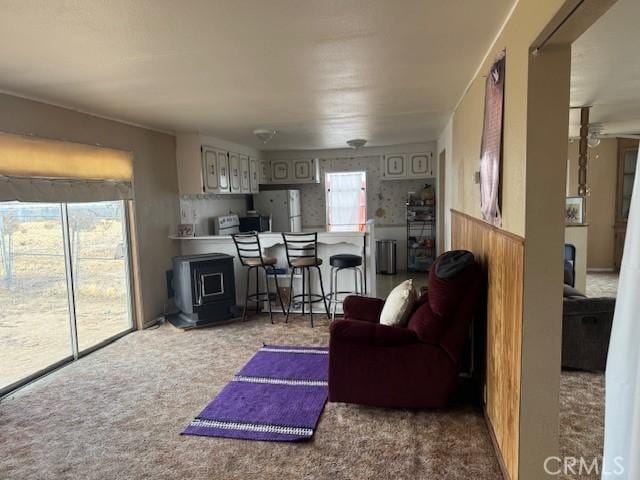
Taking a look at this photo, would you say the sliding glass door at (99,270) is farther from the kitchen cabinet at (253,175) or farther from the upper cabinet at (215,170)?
the kitchen cabinet at (253,175)

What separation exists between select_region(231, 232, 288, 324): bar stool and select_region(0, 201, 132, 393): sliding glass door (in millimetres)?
1236

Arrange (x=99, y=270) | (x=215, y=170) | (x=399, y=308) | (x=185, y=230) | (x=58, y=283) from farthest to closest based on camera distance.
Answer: (x=215, y=170) < (x=185, y=230) < (x=99, y=270) < (x=58, y=283) < (x=399, y=308)

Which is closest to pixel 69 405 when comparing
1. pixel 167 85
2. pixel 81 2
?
pixel 167 85

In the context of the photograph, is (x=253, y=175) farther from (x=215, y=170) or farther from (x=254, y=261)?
(x=254, y=261)

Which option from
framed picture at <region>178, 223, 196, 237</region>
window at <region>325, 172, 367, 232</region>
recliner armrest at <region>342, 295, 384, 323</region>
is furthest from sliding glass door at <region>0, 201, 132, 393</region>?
window at <region>325, 172, 367, 232</region>

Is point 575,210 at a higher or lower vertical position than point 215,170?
lower

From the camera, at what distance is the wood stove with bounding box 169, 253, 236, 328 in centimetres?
473

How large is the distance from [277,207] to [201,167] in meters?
2.14

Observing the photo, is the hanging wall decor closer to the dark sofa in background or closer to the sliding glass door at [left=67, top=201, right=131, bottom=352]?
the dark sofa in background

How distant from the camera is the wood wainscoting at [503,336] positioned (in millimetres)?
1900

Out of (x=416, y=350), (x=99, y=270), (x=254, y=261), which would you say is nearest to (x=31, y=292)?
(x=99, y=270)

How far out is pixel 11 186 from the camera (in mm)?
3123

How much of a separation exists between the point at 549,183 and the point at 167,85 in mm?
2572

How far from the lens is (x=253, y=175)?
23.4 feet
